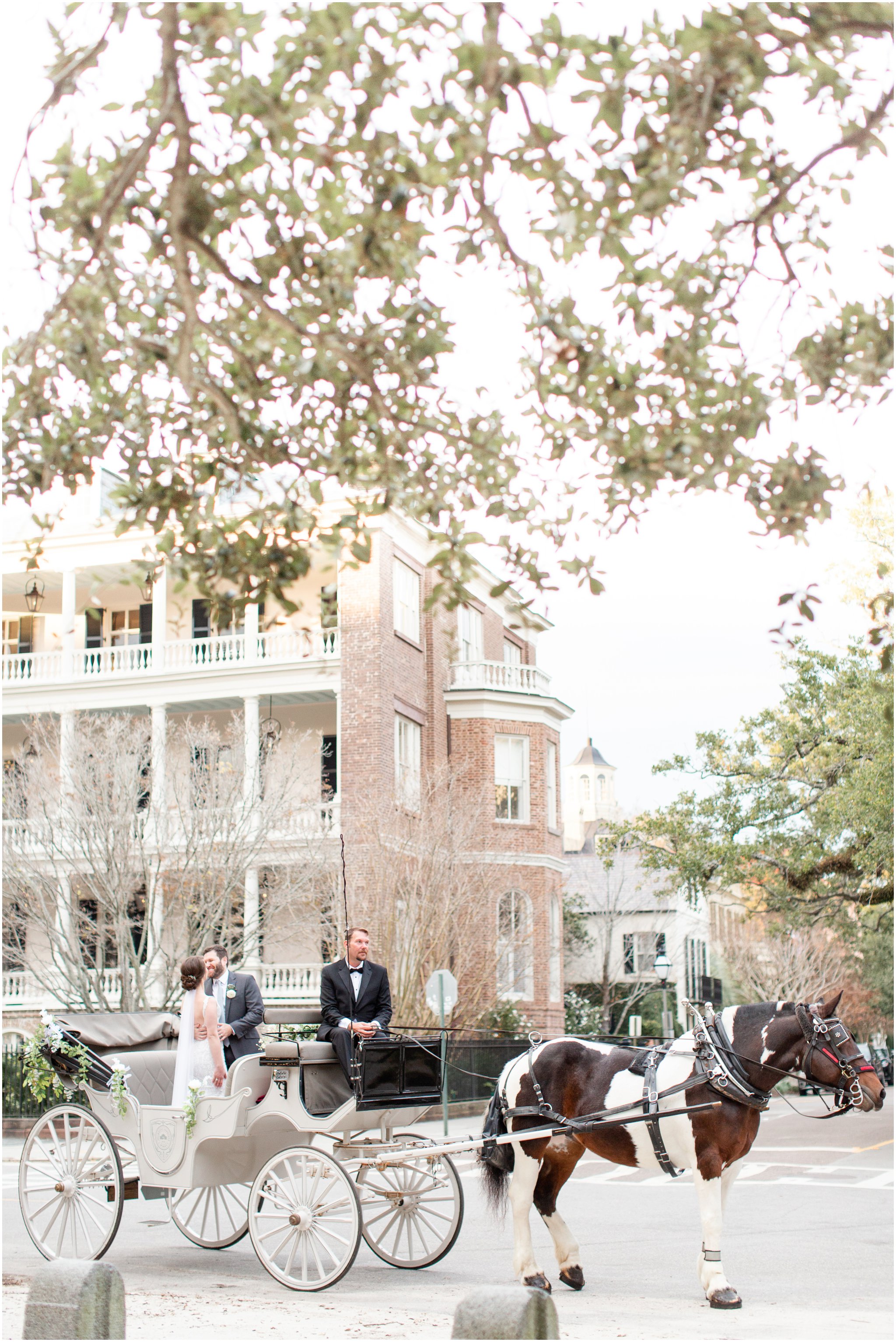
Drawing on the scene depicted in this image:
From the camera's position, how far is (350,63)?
586 centimetres

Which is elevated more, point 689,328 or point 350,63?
point 350,63

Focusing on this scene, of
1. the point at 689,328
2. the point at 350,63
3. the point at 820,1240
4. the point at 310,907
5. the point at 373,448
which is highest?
the point at 350,63

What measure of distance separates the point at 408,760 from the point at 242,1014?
71.8 ft

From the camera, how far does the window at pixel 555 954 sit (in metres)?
33.3

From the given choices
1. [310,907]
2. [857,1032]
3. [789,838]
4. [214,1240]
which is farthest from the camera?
[857,1032]

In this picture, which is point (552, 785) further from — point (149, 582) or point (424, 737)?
point (149, 582)

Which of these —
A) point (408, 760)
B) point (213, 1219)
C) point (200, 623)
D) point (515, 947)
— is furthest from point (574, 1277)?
point (200, 623)

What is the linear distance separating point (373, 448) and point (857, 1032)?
70.5 metres

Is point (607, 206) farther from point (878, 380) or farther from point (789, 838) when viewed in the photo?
point (789, 838)

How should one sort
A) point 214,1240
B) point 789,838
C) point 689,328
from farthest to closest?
point 789,838, point 214,1240, point 689,328

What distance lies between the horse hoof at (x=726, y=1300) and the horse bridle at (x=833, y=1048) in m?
1.23

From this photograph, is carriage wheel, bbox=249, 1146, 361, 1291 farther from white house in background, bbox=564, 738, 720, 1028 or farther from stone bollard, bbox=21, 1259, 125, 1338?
white house in background, bbox=564, 738, 720, 1028

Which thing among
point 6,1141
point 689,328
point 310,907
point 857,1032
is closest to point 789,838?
point 310,907

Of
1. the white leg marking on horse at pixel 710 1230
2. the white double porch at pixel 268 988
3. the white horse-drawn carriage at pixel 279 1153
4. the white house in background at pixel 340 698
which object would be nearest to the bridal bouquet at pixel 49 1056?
the white horse-drawn carriage at pixel 279 1153
